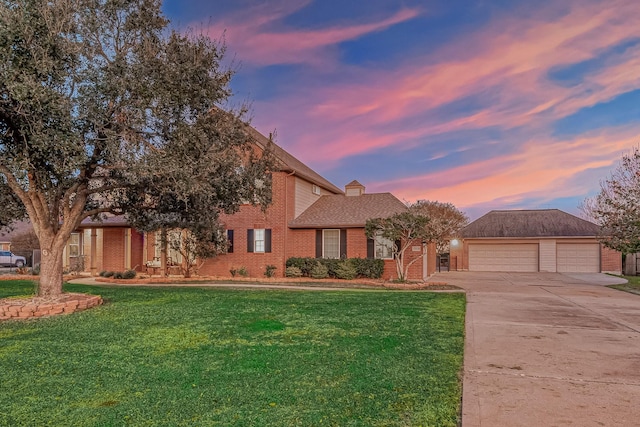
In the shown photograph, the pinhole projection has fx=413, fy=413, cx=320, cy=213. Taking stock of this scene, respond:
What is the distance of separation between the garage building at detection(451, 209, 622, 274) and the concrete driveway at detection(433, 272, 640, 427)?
17.0 metres

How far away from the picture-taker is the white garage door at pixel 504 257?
26438 mm

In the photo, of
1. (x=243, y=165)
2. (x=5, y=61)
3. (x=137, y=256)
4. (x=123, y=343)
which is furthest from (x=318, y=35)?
(x=137, y=256)

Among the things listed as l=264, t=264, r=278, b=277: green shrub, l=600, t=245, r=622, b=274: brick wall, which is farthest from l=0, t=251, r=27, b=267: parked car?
l=600, t=245, r=622, b=274: brick wall

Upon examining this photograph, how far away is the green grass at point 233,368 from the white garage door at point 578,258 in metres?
20.6

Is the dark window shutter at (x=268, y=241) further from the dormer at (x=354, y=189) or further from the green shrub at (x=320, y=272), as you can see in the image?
the dormer at (x=354, y=189)

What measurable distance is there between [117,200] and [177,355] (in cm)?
840

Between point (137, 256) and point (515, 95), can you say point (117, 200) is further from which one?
point (515, 95)

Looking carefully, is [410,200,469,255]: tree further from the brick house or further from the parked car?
the parked car

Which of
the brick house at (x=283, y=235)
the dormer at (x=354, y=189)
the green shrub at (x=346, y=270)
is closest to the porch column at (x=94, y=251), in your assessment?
the brick house at (x=283, y=235)

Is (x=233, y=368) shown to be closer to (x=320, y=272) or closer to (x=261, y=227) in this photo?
(x=320, y=272)

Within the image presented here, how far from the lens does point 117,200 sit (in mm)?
12523

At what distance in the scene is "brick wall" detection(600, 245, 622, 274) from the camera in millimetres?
24938

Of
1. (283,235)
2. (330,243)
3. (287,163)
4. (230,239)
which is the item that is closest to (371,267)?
(330,243)

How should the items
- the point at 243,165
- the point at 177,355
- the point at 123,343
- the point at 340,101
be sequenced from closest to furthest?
the point at 177,355 → the point at 123,343 → the point at 243,165 → the point at 340,101
